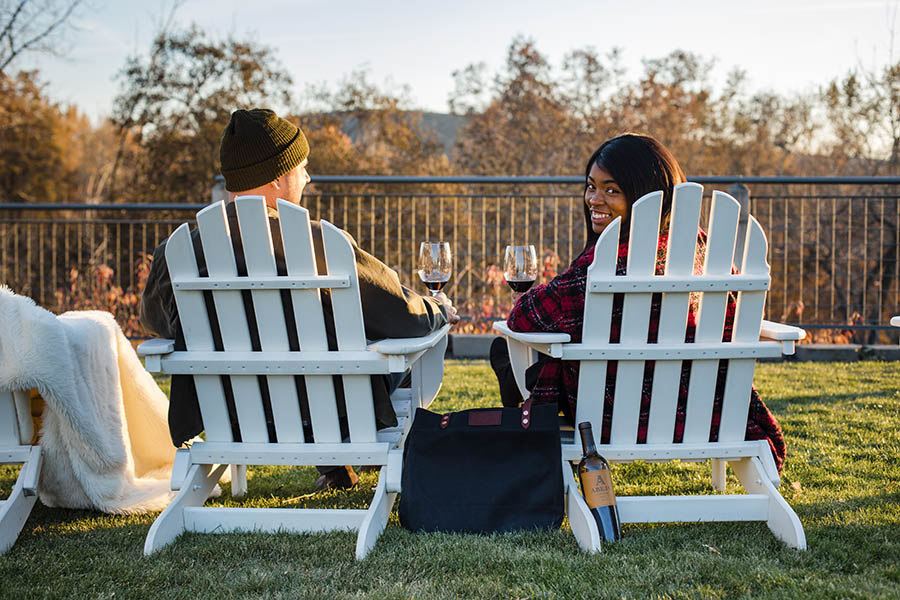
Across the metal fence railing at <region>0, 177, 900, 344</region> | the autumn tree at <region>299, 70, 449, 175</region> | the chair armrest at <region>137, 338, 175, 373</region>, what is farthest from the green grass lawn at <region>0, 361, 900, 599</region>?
the autumn tree at <region>299, 70, 449, 175</region>

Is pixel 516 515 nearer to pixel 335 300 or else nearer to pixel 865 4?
pixel 335 300

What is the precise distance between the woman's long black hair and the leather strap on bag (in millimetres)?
681

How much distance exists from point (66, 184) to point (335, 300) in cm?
1770

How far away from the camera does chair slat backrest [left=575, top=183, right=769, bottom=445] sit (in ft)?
6.88

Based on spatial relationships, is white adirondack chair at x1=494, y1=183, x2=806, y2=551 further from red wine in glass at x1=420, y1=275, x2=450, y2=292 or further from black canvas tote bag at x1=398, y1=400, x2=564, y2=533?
red wine in glass at x1=420, y1=275, x2=450, y2=292

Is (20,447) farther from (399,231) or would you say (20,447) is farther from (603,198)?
(399,231)

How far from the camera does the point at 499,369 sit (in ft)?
9.23

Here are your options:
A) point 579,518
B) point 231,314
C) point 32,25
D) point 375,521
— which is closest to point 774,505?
point 579,518

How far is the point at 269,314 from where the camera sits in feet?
7.24

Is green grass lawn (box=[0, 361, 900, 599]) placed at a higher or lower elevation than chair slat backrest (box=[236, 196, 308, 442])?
lower

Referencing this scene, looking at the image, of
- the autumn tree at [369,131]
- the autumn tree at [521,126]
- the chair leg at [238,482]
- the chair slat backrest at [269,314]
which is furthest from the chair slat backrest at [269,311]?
the autumn tree at [521,126]

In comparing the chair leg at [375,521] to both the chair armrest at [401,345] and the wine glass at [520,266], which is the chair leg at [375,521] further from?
the wine glass at [520,266]

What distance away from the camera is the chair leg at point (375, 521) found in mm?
2023

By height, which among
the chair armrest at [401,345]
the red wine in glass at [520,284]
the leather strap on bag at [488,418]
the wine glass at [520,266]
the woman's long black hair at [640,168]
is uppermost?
the woman's long black hair at [640,168]
